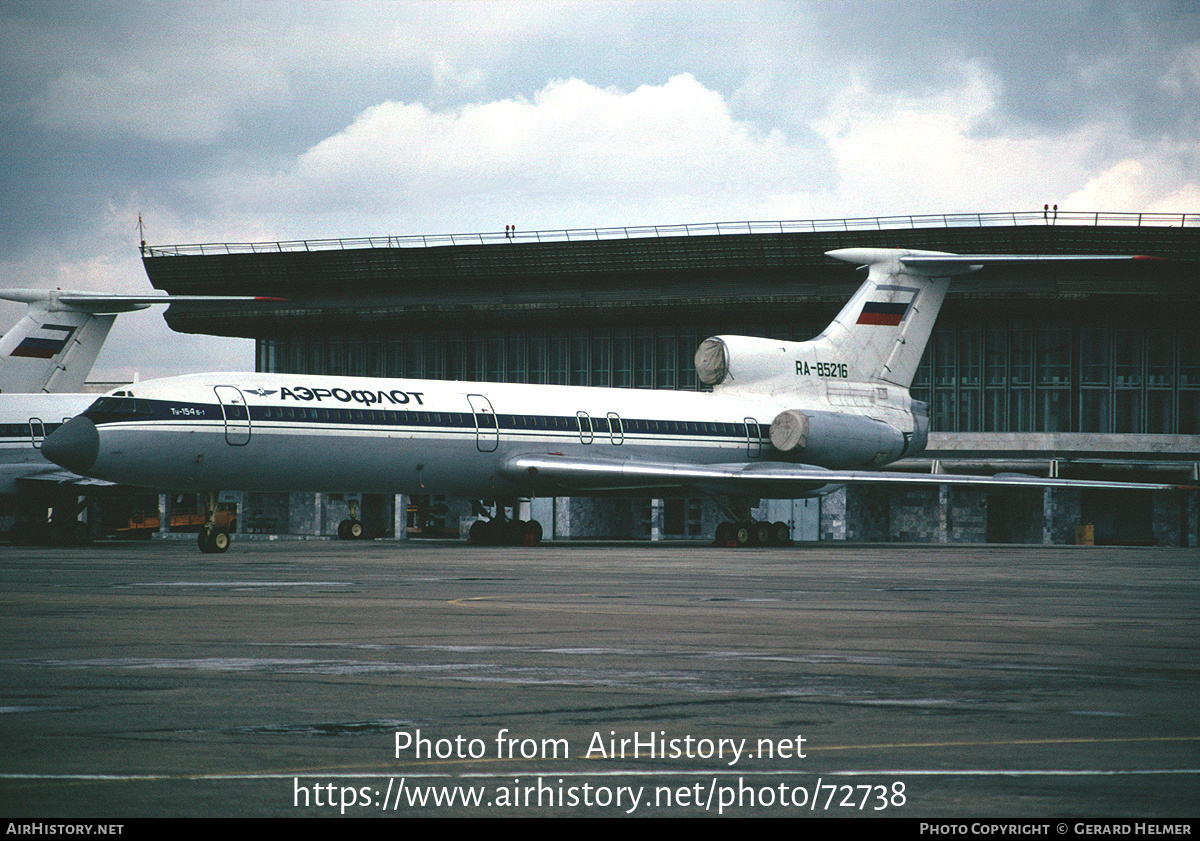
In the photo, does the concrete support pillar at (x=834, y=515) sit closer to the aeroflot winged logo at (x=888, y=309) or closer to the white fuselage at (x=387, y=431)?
the aeroflot winged logo at (x=888, y=309)

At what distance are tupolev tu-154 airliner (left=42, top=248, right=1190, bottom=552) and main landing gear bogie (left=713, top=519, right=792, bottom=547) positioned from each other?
5 centimetres

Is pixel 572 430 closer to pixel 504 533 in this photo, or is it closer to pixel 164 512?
pixel 504 533

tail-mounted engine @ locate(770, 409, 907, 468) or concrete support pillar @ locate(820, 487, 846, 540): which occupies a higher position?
tail-mounted engine @ locate(770, 409, 907, 468)

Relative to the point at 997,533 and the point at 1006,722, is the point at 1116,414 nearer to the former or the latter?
the point at 997,533

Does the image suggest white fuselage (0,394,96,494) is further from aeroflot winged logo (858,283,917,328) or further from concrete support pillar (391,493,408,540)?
aeroflot winged logo (858,283,917,328)

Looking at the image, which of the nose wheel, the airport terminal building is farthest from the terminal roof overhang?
the nose wheel

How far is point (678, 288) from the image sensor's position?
2507 inches

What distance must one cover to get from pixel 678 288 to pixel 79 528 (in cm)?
3362

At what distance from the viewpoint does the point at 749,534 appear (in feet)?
132

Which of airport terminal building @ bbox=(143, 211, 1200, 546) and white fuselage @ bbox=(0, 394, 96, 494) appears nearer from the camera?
white fuselage @ bbox=(0, 394, 96, 494)

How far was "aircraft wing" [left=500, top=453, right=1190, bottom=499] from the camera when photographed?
3612 cm

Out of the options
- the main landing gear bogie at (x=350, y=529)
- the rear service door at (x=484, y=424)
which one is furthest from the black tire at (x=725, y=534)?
the main landing gear bogie at (x=350, y=529)

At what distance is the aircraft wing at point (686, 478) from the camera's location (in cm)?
3612

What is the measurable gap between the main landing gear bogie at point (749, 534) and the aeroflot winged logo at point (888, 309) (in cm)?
772
